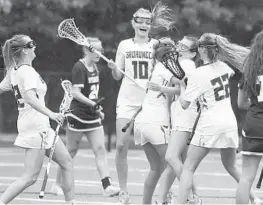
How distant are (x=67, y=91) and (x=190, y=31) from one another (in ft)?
30.8

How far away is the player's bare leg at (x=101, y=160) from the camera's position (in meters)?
11.6

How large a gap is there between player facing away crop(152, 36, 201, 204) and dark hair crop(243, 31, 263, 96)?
2.68ft

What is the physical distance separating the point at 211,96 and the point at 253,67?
72 centimetres

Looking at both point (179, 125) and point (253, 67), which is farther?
point (179, 125)

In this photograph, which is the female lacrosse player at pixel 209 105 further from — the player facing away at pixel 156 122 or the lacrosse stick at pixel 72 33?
the lacrosse stick at pixel 72 33

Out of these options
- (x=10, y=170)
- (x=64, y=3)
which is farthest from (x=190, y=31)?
(x=10, y=170)

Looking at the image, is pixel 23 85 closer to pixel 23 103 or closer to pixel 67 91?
pixel 23 103

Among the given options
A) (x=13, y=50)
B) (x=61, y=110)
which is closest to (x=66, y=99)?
(x=61, y=110)

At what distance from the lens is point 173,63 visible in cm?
985

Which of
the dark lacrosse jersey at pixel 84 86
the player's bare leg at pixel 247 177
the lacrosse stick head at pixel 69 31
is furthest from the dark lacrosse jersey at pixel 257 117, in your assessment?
the dark lacrosse jersey at pixel 84 86

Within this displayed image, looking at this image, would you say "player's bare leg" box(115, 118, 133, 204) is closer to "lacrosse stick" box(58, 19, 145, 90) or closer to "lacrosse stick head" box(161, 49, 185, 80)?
"lacrosse stick" box(58, 19, 145, 90)

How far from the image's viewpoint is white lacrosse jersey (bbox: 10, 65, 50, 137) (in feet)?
30.4

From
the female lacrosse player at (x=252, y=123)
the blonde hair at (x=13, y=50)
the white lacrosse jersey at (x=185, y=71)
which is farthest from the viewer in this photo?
the white lacrosse jersey at (x=185, y=71)

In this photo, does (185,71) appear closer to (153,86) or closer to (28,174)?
(153,86)
